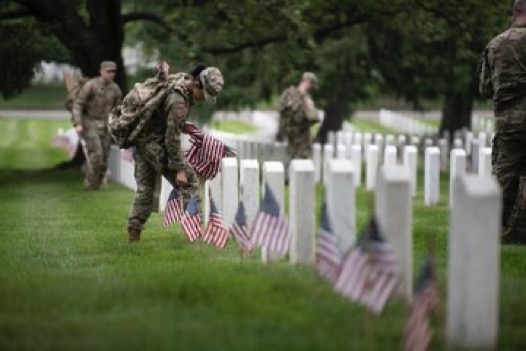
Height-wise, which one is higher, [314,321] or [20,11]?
[20,11]

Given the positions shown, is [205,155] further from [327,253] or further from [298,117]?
[298,117]

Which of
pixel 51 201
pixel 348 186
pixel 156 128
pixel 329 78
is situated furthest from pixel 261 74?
pixel 348 186

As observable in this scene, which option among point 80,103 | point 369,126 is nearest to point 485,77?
point 80,103

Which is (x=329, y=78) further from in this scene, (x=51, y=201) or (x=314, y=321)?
(x=314, y=321)

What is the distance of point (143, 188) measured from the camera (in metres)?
15.4

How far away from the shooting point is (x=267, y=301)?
410 inches

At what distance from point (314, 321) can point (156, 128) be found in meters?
5.75

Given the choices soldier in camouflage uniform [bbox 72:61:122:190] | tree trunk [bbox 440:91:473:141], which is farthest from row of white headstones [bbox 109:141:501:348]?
tree trunk [bbox 440:91:473:141]

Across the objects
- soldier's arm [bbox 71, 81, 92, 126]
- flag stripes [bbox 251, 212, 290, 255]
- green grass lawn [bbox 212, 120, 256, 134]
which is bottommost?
green grass lawn [bbox 212, 120, 256, 134]

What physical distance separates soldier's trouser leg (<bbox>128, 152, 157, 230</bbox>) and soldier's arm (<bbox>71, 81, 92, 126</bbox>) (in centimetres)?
937

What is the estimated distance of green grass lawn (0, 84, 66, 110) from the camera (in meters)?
83.3

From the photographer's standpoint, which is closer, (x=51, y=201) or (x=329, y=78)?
(x=51, y=201)

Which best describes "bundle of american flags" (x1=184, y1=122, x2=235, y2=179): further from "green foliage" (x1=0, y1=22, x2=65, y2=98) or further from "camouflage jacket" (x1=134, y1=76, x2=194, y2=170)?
"green foliage" (x1=0, y1=22, x2=65, y2=98)

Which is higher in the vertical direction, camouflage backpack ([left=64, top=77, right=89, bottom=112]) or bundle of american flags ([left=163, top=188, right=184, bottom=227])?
camouflage backpack ([left=64, top=77, right=89, bottom=112])
